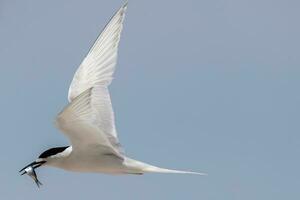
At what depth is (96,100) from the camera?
1174 cm

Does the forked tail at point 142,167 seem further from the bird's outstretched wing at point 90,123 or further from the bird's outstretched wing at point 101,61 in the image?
the bird's outstretched wing at point 101,61

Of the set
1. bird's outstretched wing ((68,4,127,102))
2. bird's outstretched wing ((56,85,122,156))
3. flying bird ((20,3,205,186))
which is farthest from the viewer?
bird's outstretched wing ((68,4,127,102))

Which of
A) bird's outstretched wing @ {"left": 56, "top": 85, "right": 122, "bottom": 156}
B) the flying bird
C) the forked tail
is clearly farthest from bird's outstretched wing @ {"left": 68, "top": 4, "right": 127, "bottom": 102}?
the forked tail

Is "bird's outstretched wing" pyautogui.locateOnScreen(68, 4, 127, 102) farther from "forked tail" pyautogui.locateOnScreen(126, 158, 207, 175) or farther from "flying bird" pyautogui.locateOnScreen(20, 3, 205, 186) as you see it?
"forked tail" pyautogui.locateOnScreen(126, 158, 207, 175)

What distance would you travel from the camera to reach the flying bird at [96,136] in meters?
10.6

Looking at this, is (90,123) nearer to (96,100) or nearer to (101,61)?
(96,100)

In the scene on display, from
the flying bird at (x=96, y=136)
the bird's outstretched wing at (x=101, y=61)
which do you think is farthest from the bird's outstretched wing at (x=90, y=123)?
the bird's outstretched wing at (x=101, y=61)

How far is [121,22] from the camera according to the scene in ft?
39.7

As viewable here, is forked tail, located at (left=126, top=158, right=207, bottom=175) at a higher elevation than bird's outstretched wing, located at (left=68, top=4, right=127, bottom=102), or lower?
lower

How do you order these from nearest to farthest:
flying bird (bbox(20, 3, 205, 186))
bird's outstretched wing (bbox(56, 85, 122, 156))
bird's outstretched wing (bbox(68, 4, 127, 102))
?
bird's outstretched wing (bbox(56, 85, 122, 156)) → flying bird (bbox(20, 3, 205, 186)) → bird's outstretched wing (bbox(68, 4, 127, 102))

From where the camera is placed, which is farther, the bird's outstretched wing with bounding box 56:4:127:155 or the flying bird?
the flying bird

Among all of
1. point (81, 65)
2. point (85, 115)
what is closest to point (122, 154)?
point (85, 115)

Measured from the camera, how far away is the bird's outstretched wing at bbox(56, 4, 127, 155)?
10492mm

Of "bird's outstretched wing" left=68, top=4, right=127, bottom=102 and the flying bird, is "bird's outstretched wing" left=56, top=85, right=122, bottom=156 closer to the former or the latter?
the flying bird
